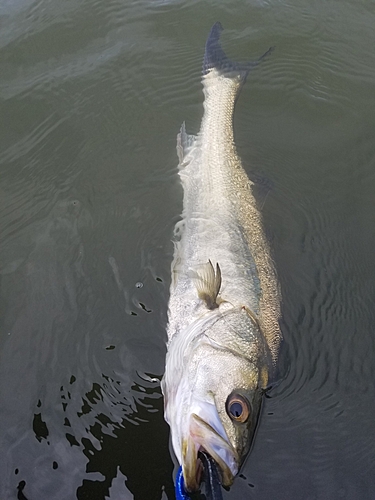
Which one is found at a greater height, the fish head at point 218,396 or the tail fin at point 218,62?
the tail fin at point 218,62

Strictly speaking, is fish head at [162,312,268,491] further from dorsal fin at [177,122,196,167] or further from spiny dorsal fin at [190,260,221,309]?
dorsal fin at [177,122,196,167]

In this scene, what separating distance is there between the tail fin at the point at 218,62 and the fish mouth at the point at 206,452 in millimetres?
4468

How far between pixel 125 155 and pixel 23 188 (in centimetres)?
119

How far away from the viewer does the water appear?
376 centimetres

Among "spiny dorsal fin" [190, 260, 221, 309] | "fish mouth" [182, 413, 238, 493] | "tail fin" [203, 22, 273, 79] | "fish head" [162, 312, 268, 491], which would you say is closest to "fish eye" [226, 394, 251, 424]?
"fish head" [162, 312, 268, 491]

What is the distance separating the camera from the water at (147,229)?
3.76 metres

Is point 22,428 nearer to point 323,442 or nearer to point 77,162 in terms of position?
point 323,442

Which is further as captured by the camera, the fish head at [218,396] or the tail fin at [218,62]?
the tail fin at [218,62]

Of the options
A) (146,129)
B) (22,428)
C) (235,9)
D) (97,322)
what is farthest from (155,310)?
(235,9)

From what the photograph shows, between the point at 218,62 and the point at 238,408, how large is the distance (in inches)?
181

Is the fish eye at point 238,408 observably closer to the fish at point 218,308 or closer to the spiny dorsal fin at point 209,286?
the fish at point 218,308

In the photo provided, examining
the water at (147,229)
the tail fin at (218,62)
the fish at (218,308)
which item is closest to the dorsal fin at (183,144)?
the fish at (218,308)

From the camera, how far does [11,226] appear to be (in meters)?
5.09

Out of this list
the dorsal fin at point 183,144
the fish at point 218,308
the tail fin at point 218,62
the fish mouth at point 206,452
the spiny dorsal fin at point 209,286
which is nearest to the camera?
the fish mouth at point 206,452
